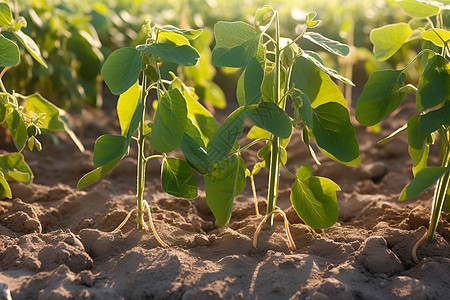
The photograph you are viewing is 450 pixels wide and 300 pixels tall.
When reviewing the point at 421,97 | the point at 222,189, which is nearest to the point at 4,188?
the point at 222,189

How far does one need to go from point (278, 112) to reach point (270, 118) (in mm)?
42

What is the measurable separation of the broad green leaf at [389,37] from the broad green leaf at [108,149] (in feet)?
3.34

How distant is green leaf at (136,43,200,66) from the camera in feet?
5.16

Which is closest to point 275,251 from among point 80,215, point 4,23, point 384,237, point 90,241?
point 384,237

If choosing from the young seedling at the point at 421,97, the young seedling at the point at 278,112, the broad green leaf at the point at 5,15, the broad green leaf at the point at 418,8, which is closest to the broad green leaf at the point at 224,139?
the young seedling at the point at 278,112

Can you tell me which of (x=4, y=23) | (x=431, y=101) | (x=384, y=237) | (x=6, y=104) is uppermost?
Result: (x=4, y=23)

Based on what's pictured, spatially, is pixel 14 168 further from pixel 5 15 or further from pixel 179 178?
pixel 179 178

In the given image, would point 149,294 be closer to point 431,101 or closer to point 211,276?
point 211,276

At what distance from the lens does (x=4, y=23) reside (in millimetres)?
1896

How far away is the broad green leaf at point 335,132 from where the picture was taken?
5.61 feet

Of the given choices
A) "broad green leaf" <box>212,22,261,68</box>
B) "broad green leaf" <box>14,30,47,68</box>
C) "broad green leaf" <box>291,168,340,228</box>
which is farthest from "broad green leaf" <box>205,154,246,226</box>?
"broad green leaf" <box>14,30,47,68</box>

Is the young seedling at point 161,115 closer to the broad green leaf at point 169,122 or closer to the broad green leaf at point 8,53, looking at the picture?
the broad green leaf at point 169,122

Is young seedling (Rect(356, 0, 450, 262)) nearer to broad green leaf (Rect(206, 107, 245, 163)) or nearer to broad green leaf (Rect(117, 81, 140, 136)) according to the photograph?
broad green leaf (Rect(206, 107, 245, 163))

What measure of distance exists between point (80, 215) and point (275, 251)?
915mm
